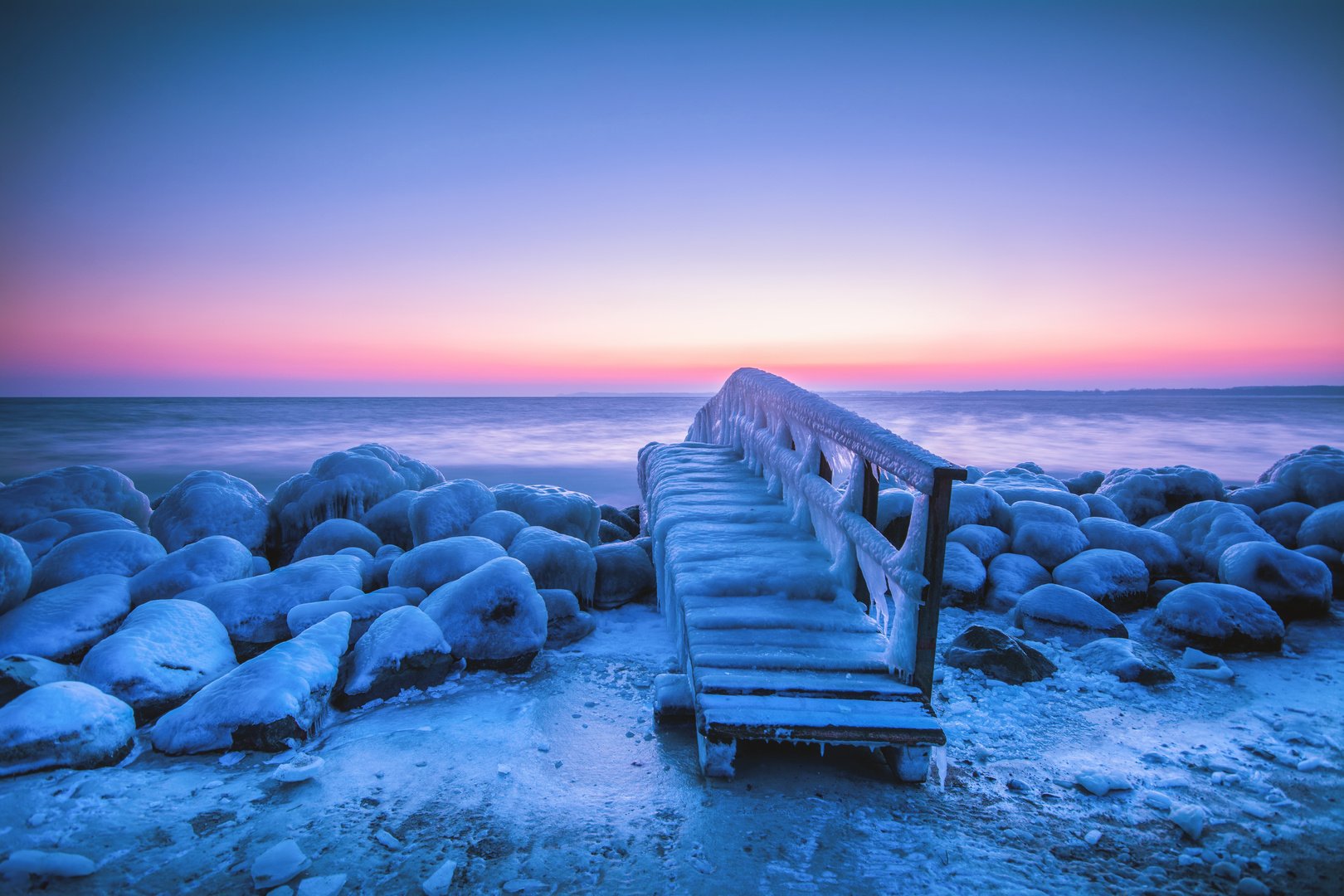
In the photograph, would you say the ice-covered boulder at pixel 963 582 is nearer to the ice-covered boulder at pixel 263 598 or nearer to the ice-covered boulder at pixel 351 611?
the ice-covered boulder at pixel 351 611

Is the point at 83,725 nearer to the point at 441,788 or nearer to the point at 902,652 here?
the point at 441,788

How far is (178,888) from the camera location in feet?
6.12

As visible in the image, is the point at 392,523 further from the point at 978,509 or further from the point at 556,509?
the point at 978,509

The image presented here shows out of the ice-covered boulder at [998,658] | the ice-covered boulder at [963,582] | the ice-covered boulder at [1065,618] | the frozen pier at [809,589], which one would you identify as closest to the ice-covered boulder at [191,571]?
the frozen pier at [809,589]

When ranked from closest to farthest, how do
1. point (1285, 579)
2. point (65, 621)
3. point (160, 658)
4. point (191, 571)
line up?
point (160, 658) → point (65, 621) → point (191, 571) → point (1285, 579)

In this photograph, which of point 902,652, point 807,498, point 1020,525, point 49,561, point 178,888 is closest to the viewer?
point 178,888

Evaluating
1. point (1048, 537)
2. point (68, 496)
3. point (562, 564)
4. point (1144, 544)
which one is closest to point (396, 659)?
point (562, 564)

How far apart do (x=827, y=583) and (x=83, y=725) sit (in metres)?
3.24

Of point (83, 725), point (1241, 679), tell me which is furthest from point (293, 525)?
point (1241, 679)

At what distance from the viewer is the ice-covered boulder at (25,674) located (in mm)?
2846

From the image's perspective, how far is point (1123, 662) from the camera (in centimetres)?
350

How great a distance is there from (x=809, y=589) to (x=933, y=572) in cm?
86

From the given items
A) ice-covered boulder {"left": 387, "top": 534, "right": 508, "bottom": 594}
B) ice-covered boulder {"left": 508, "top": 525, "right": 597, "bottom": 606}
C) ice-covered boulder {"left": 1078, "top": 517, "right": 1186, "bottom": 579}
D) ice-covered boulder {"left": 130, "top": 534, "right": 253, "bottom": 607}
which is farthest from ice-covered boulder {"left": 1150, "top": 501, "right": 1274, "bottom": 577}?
ice-covered boulder {"left": 130, "top": 534, "right": 253, "bottom": 607}

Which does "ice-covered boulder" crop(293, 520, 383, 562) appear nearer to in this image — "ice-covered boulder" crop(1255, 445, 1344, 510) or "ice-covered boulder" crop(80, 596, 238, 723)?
"ice-covered boulder" crop(80, 596, 238, 723)
